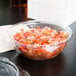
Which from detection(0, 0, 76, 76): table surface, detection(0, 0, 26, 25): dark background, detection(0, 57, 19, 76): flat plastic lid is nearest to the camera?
detection(0, 57, 19, 76): flat plastic lid

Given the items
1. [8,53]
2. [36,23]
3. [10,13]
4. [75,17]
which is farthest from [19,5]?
[8,53]

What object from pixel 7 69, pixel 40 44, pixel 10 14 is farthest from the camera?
pixel 10 14

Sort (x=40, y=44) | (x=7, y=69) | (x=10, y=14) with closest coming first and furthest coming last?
1. (x=7, y=69)
2. (x=40, y=44)
3. (x=10, y=14)

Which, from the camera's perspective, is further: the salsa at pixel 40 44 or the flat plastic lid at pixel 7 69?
the salsa at pixel 40 44

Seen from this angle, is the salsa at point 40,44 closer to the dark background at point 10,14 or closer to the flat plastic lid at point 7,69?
the flat plastic lid at point 7,69

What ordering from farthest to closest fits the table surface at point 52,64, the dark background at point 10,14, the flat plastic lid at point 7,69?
the dark background at point 10,14, the table surface at point 52,64, the flat plastic lid at point 7,69

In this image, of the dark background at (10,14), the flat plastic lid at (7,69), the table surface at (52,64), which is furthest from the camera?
the dark background at (10,14)

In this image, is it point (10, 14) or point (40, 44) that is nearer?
point (40, 44)

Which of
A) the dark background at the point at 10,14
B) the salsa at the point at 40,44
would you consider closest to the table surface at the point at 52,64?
the salsa at the point at 40,44

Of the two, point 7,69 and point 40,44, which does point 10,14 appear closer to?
point 40,44

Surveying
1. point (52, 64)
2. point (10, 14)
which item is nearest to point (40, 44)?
point (52, 64)


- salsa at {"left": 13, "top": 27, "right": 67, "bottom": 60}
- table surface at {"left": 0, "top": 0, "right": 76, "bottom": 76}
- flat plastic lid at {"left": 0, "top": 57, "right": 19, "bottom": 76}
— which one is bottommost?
table surface at {"left": 0, "top": 0, "right": 76, "bottom": 76}

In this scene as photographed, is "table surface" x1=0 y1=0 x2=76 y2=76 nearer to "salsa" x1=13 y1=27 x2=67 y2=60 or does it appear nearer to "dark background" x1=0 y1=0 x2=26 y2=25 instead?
"salsa" x1=13 y1=27 x2=67 y2=60

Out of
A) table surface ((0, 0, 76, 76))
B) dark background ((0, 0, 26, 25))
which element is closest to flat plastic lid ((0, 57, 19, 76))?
table surface ((0, 0, 76, 76))
